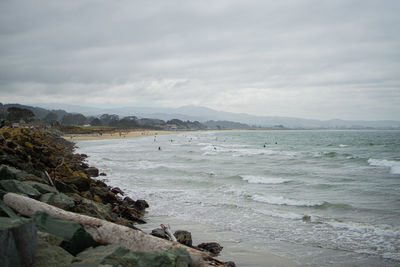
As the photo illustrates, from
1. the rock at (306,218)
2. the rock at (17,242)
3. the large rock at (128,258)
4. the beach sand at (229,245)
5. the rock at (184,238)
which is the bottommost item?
the beach sand at (229,245)

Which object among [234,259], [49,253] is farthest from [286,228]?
[49,253]

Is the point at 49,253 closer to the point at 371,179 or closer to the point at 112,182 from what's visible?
the point at 112,182

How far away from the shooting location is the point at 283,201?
491 inches

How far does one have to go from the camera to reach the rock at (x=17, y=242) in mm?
3109

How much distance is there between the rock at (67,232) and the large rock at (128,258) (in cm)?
16

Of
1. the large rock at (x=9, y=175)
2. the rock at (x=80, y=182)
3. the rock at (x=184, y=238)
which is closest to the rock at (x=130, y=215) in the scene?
the rock at (x=80, y=182)

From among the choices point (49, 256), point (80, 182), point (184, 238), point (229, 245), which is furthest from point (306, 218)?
point (49, 256)

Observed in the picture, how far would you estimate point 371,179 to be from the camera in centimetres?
1783

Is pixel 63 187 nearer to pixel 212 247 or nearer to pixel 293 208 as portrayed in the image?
pixel 212 247

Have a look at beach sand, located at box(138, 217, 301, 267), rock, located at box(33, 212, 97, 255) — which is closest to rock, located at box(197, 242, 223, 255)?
beach sand, located at box(138, 217, 301, 267)

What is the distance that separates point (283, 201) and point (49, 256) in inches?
413

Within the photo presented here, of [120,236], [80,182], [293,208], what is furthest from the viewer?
[293,208]

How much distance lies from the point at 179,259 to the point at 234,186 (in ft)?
40.3

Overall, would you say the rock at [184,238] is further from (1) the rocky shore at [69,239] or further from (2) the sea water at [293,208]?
(2) the sea water at [293,208]
